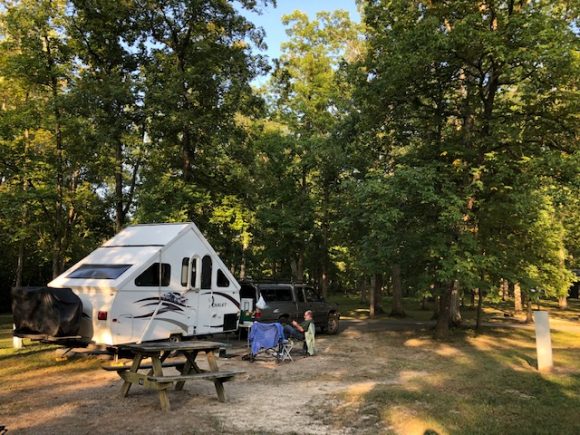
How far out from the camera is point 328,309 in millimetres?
18234

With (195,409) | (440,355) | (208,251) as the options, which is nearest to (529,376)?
(440,355)

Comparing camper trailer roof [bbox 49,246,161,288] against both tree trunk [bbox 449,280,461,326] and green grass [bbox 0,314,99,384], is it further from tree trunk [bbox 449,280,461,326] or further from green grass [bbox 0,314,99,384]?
tree trunk [bbox 449,280,461,326]

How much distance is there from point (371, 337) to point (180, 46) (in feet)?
43.7

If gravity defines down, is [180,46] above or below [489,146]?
above

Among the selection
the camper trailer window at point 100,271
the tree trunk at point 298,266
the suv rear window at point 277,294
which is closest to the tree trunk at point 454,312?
the suv rear window at point 277,294

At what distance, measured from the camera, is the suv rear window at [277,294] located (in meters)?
16.1

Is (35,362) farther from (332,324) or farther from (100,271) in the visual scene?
(332,324)

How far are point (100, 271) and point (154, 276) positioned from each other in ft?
3.87

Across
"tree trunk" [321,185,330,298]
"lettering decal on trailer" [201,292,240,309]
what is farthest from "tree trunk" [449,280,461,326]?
"lettering decal on trailer" [201,292,240,309]

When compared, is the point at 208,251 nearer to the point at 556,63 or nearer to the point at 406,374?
the point at 406,374

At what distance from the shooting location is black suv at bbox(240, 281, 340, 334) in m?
15.9

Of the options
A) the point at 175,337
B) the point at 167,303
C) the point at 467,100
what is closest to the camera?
the point at 167,303

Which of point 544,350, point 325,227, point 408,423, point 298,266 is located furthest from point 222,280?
point 298,266

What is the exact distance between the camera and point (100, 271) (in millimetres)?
11156
